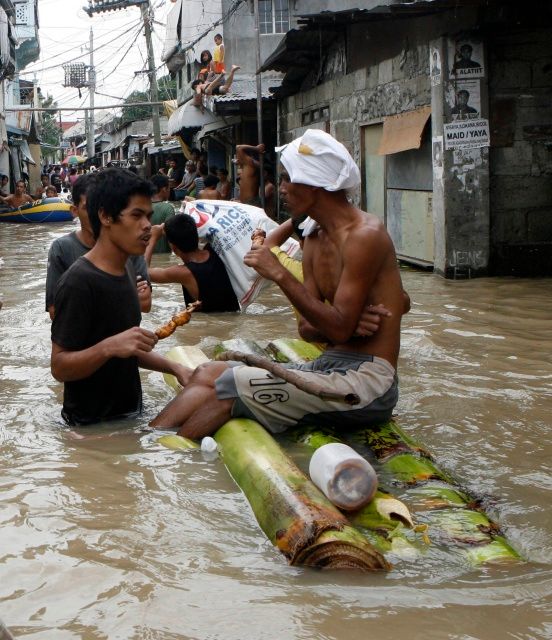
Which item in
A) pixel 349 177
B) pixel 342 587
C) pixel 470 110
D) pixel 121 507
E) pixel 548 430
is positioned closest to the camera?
pixel 342 587

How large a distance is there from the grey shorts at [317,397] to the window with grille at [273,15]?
2550 centimetres

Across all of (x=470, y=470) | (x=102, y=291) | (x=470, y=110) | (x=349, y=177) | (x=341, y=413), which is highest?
(x=470, y=110)

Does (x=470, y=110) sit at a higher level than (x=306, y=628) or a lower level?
higher

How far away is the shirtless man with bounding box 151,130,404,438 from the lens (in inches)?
161

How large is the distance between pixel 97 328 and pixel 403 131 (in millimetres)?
8129

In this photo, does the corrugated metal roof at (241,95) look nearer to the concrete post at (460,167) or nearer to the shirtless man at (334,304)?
the concrete post at (460,167)

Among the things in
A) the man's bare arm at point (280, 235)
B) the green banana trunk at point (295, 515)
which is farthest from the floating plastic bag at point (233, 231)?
the green banana trunk at point (295, 515)

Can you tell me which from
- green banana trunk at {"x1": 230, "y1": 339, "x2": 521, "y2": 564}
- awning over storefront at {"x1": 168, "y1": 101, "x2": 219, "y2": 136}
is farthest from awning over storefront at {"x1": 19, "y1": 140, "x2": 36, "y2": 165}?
green banana trunk at {"x1": 230, "y1": 339, "x2": 521, "y2": 564}

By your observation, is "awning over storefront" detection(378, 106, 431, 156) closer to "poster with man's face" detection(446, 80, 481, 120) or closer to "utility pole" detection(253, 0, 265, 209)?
"poster with man's face" detection(446, 80, 481, 120)

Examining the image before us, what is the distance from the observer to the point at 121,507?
3848mm

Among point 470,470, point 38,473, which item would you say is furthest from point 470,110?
point 38,473

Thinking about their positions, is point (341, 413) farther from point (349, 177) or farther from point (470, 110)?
point (470, 110)

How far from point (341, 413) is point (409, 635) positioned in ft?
5.43

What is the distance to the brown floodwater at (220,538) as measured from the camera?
2855mm
